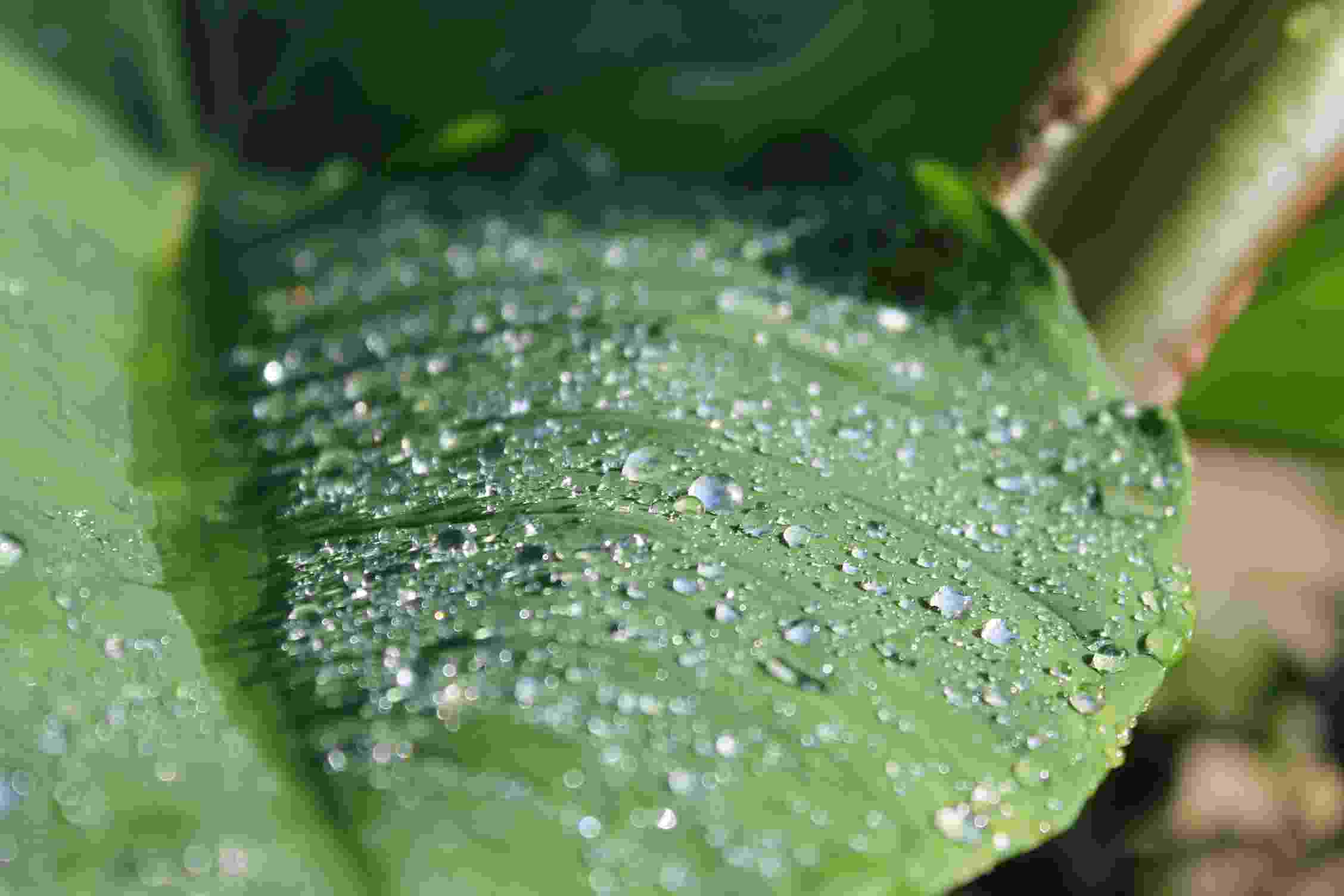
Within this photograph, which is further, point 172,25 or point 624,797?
point 172,25

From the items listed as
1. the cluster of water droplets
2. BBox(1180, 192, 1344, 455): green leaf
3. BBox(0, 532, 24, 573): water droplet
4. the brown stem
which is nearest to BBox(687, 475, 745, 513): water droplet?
the cluster of water droplets

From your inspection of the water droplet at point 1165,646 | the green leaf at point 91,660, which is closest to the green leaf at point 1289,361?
the water droplet at point 1165,646

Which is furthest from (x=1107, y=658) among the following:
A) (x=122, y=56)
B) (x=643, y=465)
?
(x=122, y=56)

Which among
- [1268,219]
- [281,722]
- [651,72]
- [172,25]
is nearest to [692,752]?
[281,722]

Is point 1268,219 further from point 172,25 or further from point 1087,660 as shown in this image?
point 172,25

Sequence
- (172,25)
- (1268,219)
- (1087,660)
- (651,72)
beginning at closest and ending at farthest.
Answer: (1087,660) → (1268,219) → (651,72) → (172,25)

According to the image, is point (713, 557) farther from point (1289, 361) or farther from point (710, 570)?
point (1289, 361)

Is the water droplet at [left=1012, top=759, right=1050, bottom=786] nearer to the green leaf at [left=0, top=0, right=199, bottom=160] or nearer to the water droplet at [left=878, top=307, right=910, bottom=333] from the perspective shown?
the water droplet at [left=878, top=307, right=910, bottom=333]
